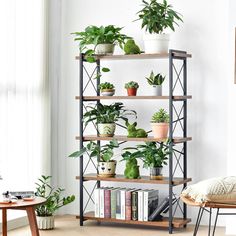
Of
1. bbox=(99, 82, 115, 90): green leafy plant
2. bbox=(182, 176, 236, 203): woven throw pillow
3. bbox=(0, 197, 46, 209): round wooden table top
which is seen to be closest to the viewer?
bbox=(182, 176, 236, 203): woven throw pillow

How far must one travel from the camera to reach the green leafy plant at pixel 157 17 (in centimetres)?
600

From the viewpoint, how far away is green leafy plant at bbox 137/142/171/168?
6.00 metres

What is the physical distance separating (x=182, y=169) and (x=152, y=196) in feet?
1.39

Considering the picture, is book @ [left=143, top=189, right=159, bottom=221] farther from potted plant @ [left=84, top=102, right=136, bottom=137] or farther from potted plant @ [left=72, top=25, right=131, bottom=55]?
potted plant @ [left=72, top=25, right=131, bottom=55]

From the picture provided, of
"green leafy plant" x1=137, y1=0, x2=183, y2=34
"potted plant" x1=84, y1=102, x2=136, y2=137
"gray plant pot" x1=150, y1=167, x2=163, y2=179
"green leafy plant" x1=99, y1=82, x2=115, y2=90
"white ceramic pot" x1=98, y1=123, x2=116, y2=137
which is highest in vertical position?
"green leafy plant" x1=137, y1=0, x2=183, y2=34

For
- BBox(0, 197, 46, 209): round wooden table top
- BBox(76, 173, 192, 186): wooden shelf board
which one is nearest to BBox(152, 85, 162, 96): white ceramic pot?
BBox(76, 173, 192, 186): wooden shelf board

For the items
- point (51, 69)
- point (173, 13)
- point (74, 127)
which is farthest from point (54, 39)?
point (173, 13)

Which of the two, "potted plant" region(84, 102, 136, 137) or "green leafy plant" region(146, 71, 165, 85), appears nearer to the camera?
"green leafy plant" region(146, 71, 165, 85)

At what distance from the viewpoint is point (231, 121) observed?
19.5 ft

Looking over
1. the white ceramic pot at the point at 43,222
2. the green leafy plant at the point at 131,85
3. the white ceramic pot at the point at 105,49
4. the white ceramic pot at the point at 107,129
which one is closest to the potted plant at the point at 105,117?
the white ceramic pot at the point at 107,129

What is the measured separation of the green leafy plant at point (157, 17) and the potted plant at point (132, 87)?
0.49 m

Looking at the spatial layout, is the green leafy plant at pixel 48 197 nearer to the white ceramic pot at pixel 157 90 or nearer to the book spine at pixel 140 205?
the book spine at pixel 140 205

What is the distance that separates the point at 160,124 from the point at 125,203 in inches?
30.7

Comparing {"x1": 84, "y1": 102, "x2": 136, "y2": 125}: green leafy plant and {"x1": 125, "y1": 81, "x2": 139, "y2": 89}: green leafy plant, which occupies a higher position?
{"x1": 125, "y1": 81, "x2": 139, "y2": 89}: green leafy plant
